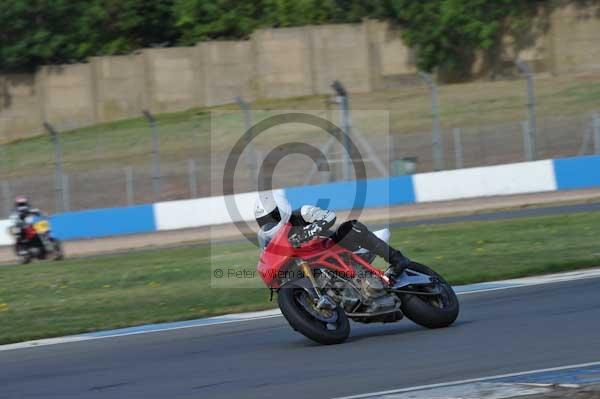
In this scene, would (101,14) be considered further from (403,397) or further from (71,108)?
(403,397)

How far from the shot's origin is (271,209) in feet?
26.4

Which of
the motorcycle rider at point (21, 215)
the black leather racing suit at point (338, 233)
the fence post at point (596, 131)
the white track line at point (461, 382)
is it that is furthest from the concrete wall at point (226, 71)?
the white track line at point (461, 382)

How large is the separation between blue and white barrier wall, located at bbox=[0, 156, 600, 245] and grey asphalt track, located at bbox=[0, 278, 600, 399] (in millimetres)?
12794

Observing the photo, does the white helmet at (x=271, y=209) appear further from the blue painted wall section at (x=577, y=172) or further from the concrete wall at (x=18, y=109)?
the concrete wall at (x=18, y=109)

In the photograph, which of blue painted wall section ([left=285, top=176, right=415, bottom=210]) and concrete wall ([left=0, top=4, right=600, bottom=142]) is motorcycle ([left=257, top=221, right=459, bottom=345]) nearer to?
blue painted wall section ([left=285, top=176, right=415, bottom=210])

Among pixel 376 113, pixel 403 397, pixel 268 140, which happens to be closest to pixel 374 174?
pixel 268 140

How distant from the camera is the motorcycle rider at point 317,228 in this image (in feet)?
26.3

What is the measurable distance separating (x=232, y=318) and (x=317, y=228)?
Answer: 8.84 ft

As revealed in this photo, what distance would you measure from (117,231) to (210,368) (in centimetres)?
1575

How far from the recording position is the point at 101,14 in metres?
43.3

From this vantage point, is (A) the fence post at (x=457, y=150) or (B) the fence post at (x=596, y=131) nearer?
(B) the fence post at (x=596, y=131)

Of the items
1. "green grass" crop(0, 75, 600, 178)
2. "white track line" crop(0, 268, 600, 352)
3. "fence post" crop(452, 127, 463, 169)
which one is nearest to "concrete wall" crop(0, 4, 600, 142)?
"green grass" crop(0, 75, 600, 178)

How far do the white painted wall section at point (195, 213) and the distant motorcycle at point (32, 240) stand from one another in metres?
3.97

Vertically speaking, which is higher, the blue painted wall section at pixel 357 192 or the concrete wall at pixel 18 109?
the concrete wall at pixel 18 109
